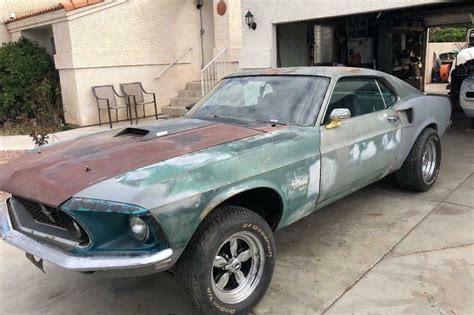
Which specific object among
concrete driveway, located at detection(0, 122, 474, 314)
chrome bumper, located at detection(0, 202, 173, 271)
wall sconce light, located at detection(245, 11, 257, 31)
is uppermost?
wall sconce light, located at detection(245, 11, 257, 31)

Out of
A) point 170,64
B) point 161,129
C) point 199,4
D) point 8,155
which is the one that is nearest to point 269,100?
point 161,129

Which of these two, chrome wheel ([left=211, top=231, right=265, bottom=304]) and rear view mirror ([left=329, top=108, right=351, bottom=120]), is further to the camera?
rear view mirror ([left=329, top=108, right=351, bottom=120])

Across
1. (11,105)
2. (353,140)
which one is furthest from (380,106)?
(11,105)

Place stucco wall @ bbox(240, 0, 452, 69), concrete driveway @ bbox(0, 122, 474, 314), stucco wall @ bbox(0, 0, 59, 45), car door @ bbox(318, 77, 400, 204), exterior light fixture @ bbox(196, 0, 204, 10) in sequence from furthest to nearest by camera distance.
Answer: exterior light fixture @ bbox(196, 0, 204, 10)
stucco wall @ bbox(0, 0, 59, 45)
stucco wall @ bbox(240, 0, 452, 69)
car door @ bbox(318, 77, 400, 204)
concrete driveway @ bbox(0, 122, 474, 314)

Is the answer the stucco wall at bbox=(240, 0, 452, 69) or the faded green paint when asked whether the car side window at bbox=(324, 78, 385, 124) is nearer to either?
the faded green paint

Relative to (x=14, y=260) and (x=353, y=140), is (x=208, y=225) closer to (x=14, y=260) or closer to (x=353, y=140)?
(x=353, y=140)

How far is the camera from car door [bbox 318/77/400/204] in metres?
3.47

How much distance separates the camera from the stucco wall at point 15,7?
486 inches

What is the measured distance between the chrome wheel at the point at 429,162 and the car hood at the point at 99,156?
104 inches

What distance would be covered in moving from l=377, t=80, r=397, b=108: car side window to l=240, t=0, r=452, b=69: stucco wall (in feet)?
11.5

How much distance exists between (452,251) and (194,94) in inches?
377

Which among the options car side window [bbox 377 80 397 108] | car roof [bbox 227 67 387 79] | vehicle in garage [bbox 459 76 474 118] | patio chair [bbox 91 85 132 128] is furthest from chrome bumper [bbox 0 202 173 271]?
patio chair [bbox 91 85 132 128]

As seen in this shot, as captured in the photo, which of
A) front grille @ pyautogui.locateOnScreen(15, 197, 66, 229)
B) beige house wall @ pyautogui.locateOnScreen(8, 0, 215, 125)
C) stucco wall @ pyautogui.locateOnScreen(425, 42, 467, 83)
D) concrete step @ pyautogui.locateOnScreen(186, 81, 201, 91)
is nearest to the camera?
front grille @ pyautogui.locateOnScreen(15, 197, 66, 229)

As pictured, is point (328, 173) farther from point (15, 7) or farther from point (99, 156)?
point (15, 7)
